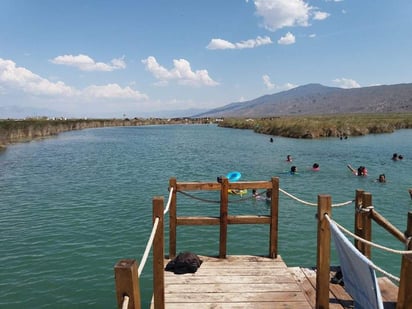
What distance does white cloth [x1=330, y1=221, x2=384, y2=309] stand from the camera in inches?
166

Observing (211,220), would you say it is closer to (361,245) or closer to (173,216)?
(173,216)

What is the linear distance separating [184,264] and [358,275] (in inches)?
165

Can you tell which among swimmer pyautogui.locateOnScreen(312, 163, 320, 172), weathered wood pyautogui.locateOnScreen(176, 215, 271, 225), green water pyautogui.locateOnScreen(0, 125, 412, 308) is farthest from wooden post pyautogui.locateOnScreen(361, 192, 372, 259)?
swimmer pyautogui.locateOnScreen(312, 163, 320, 172)

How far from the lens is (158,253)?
19.2 ft

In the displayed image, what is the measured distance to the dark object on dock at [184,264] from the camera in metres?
7.95

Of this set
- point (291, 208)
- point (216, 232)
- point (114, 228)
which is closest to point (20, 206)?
point (114, 228)

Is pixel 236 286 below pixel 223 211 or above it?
below

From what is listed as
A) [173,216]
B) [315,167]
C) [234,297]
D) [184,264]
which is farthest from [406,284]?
[315,167]

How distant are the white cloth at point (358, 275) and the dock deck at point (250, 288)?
1841 mm

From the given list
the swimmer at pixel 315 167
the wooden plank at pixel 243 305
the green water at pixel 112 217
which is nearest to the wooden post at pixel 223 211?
the wooden plank at pixel 243 305

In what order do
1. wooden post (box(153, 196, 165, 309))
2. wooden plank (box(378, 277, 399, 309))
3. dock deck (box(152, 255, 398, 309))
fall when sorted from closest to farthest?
wooden post (box(153, 196, 165, 309)) < wooden plank (box(378, 277, 399, 309)) < dock deck (box(152, 255, 398, 309))

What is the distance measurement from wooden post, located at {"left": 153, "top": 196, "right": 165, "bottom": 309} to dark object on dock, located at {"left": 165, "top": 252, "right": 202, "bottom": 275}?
184cm

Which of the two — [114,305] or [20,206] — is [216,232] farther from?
[20,206]

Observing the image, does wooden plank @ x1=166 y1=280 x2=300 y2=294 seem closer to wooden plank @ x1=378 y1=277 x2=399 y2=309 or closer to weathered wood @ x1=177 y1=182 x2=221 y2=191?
wooden plank @ x1=378 y1=277 x2=399 y2=309
